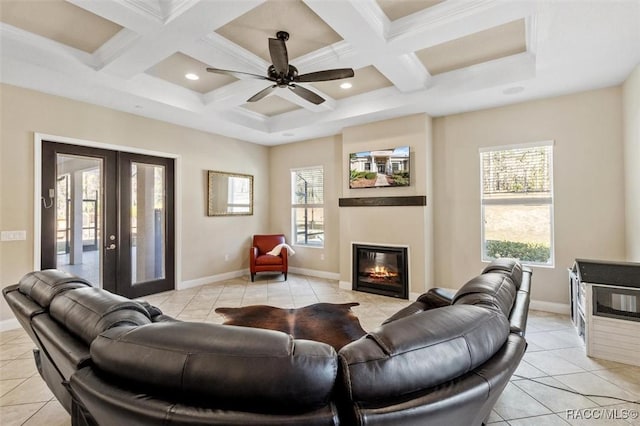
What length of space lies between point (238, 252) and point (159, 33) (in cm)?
430

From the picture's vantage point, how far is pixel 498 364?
3.53 feet

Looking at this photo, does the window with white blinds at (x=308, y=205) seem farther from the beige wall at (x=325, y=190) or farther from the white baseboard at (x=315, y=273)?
the white baseboard at (x=315, y=273)

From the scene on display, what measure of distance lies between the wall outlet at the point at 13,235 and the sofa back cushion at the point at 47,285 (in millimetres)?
2363

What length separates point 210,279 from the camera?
5.74m

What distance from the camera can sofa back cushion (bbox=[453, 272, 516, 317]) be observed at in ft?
4.75

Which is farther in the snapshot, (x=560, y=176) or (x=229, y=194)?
(x=229, y=194)

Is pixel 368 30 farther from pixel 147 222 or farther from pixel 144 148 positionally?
pixel 147 222

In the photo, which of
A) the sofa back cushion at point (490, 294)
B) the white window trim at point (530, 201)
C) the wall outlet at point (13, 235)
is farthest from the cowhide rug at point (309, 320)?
the wall outlet at point (13, 235)

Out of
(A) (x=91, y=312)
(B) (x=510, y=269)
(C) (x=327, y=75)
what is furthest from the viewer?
(C) (x=327, y=75)

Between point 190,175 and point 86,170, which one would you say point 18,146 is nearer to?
point 86,170

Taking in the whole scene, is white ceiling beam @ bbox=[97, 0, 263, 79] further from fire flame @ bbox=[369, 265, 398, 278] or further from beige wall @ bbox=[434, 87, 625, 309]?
fire flame @ bbox=[369, 265, 398, 278]

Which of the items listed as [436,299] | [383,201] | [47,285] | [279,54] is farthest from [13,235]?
[383,201]

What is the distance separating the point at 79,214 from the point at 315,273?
4030 mm

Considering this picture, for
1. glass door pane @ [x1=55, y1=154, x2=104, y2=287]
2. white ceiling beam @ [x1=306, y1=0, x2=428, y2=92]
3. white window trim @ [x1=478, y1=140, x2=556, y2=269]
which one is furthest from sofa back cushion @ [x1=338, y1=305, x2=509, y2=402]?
glass door pane @ [x1=55, y1=154, x2=104, y2=287]
